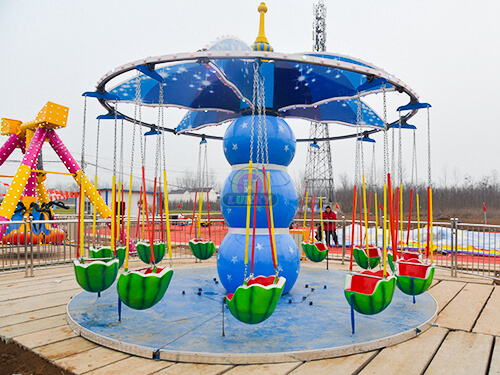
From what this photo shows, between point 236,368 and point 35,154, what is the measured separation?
432 inches

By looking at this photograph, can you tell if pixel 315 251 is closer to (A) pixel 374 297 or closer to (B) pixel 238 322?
(B) pixel 238 322

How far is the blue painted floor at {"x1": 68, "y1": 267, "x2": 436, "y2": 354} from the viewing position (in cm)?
382

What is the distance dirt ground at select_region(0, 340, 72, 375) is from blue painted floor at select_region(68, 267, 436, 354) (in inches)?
25.2

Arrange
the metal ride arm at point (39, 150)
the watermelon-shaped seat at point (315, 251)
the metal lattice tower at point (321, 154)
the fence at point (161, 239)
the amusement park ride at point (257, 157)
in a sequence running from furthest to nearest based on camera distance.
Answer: the metal lattice tower at point (321, 154)
the metal ride arm at point (39, 150)
the fence at point (161, 239)
the watermelon-shaped seat at point (315, 251)
the amusement park ride at point (257, 157)

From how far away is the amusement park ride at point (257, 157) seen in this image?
3.98 meters

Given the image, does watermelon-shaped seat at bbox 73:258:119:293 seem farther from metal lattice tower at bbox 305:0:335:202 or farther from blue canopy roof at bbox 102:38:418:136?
metal lattice tower at bbox 305:0:335:202

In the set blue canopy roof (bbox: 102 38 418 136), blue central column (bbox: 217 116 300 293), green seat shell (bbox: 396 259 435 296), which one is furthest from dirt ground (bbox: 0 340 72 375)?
green seat shell (bbox: 396 259 435 296)

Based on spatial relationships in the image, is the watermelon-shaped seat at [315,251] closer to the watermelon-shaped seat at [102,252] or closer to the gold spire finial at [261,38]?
the watermelon-shaped seat at [102,252]

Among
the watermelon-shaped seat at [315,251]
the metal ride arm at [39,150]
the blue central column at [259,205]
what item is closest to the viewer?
the blue central column at [259,205]

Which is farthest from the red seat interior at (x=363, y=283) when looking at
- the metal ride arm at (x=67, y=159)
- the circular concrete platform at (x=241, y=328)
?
the metal ride arm at (x=67, y=159)

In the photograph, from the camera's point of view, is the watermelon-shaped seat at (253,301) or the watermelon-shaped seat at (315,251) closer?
the watermelon-shaped seat at (253,301)

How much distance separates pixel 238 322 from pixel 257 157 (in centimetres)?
205

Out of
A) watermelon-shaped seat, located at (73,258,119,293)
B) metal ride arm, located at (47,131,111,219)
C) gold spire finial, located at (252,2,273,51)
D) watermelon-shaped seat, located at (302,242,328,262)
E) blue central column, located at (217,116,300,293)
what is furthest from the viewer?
metal ride arm, located at (47,131,111,219)

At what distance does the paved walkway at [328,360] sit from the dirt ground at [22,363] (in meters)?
0.07
